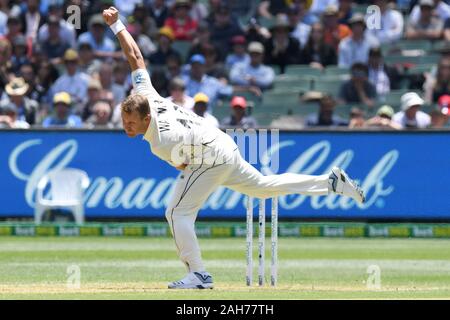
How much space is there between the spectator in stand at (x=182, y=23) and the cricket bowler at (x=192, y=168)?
11.7 m

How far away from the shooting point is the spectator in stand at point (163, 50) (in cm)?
2148

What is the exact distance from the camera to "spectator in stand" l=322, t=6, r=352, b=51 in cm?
2152

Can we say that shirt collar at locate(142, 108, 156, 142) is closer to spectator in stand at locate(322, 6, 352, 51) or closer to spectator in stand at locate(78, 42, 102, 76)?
spectator in stand at locate(78, 42, 102, 76)

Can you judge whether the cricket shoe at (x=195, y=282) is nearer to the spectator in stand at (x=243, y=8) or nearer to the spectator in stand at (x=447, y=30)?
the spectator in stand at (x=447, y=30)

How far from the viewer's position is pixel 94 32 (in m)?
21.9

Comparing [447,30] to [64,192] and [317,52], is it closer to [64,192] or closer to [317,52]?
[317,52]

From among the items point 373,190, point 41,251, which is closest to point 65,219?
point 41,251

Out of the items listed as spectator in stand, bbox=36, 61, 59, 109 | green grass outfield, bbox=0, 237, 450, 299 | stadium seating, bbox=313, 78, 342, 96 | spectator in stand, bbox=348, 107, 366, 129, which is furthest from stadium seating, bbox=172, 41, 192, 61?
green grass outfield, bbox=0, 237, 450, 299

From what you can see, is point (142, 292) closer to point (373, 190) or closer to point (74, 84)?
point (373, 190)

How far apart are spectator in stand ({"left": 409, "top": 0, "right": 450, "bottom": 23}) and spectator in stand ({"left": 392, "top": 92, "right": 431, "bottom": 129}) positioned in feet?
10.3

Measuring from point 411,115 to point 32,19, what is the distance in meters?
7.54

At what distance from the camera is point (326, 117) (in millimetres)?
19188

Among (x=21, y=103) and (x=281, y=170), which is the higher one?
(x=21, y=103)

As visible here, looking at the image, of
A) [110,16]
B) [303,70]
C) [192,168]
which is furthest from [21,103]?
[192,168]
